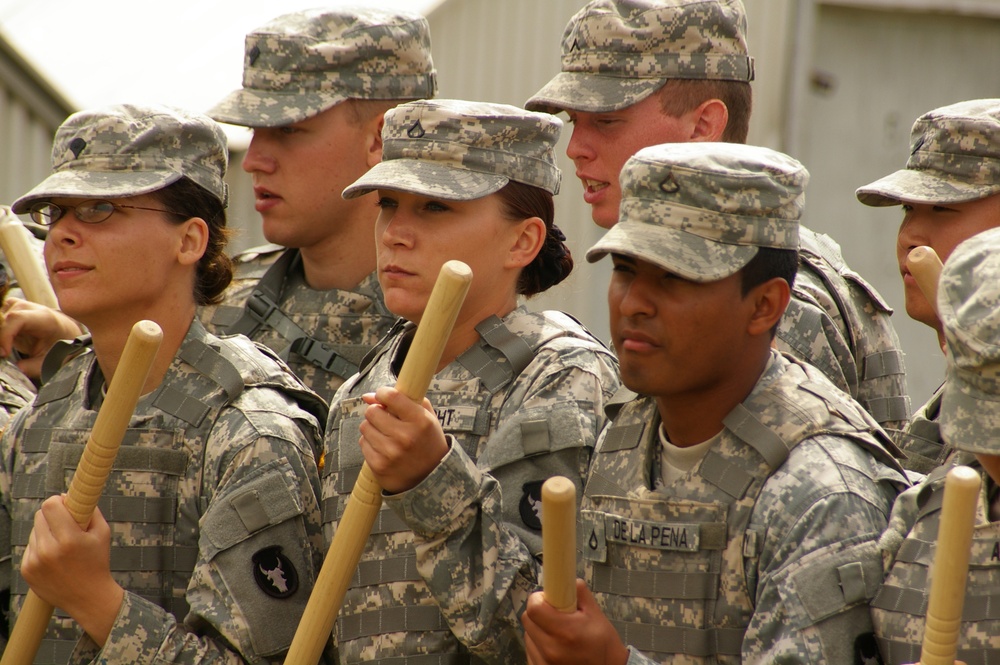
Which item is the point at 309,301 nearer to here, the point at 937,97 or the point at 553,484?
the point at 553,484

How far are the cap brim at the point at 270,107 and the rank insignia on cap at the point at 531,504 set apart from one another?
6.29 ft

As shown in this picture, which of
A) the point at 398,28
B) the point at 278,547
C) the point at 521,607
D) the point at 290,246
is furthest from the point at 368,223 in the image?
the point at 521,607

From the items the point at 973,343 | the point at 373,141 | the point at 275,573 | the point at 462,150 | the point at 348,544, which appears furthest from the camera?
the point at 373,141

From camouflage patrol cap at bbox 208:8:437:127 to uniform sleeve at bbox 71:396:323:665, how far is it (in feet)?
5.10

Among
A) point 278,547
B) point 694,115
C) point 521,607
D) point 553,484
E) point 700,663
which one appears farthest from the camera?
point 694,115

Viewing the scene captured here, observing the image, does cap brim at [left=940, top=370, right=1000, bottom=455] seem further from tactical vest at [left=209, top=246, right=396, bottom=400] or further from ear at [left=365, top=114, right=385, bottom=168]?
ear at [left=365, top=114, right=385, bottom=168]

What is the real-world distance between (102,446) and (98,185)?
878mm

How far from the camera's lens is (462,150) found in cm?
386

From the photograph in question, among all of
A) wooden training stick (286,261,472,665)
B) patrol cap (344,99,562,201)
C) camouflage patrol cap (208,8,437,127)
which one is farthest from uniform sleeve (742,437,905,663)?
camouflage patrol cap (208,8,437,127)

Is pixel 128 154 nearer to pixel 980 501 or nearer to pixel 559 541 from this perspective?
pixel 559 541

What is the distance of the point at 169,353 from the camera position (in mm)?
4105

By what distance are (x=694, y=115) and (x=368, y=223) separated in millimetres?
1283

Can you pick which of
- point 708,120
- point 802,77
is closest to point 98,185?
point 708,120

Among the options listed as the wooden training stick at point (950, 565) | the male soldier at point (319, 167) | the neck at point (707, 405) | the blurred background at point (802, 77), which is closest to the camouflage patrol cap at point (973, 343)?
the wooden training stick at point (950, 565)
